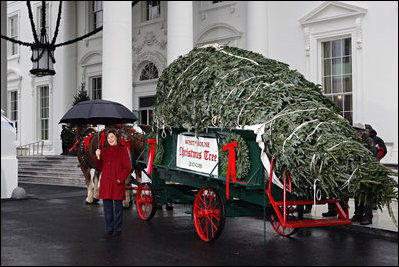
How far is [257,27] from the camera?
56.2 ft

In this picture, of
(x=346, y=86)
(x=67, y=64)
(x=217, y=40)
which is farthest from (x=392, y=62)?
(x=67, y=64)

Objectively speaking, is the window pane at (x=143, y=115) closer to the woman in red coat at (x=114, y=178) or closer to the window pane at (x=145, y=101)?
the window pane at (x=145, y=101)

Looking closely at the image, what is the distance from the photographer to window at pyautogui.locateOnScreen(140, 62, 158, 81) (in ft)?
69.4

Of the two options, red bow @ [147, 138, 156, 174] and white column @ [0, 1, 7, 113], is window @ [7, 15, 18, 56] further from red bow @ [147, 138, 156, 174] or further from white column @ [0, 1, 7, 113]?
red bow @ [147, 138, 156, 174]

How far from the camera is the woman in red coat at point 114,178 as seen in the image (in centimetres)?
774

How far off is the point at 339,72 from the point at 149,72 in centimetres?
844

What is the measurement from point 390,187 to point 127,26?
11291 mm

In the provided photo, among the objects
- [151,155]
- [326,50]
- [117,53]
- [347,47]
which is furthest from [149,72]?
[151,155]

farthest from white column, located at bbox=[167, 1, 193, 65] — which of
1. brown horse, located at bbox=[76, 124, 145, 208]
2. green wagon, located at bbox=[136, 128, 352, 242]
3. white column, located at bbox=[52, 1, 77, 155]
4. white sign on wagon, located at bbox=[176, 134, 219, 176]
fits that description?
white column, located at bbox=[52, 1, 77, 155]

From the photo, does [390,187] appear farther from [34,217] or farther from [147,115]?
[147,115]

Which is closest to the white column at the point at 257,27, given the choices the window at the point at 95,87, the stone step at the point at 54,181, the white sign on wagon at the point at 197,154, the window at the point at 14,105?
the stone step at the point at 54,181

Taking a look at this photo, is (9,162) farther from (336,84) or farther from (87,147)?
(336,84)

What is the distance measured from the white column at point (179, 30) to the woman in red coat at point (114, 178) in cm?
848

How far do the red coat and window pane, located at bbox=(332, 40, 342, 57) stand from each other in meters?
10.1
